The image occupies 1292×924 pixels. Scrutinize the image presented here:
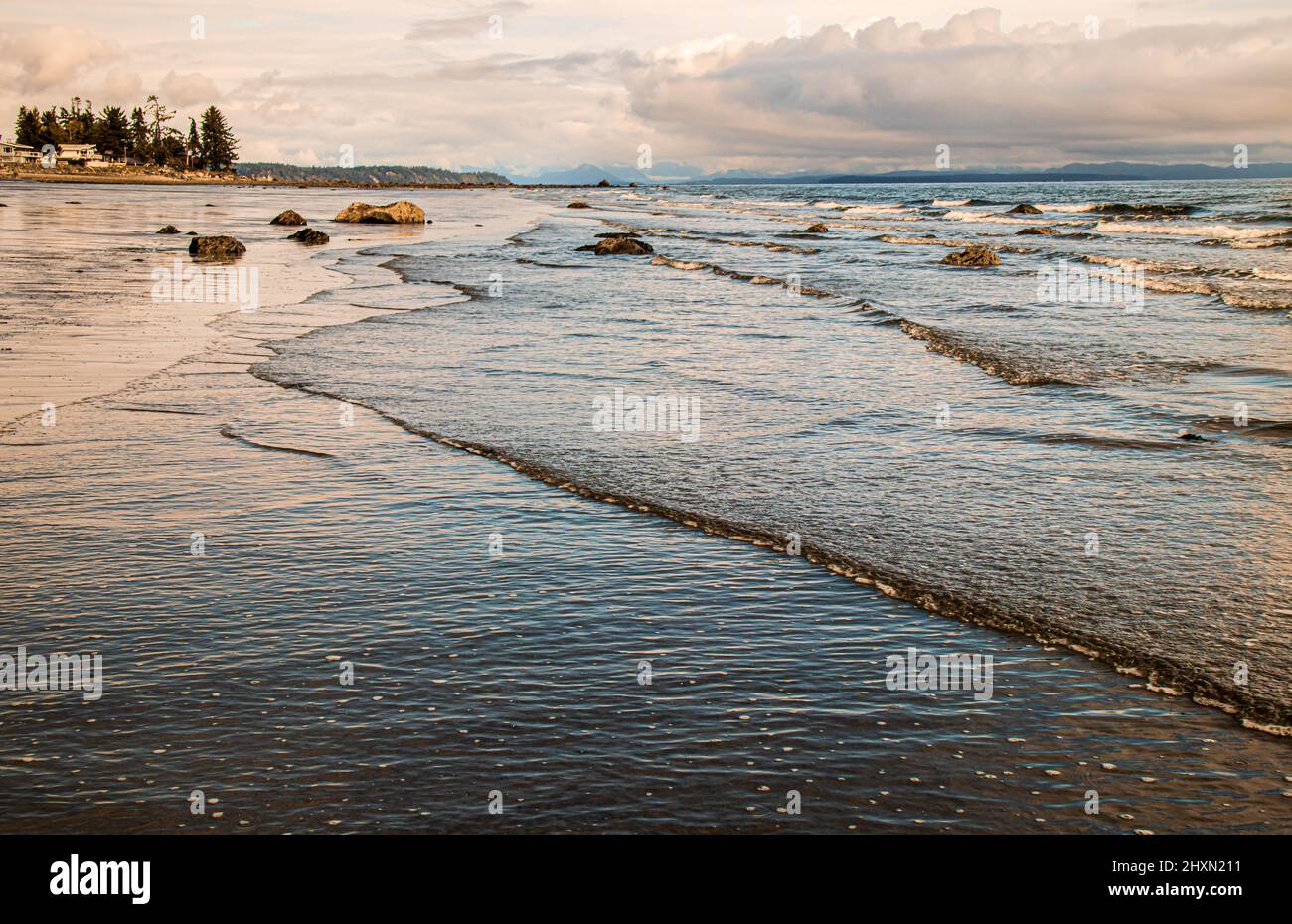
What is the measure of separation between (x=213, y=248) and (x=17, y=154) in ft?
530

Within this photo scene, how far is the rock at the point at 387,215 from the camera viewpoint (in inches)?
2103

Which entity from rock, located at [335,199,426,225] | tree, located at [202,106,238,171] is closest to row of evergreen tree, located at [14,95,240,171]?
tree, located at [202,106,238,171]

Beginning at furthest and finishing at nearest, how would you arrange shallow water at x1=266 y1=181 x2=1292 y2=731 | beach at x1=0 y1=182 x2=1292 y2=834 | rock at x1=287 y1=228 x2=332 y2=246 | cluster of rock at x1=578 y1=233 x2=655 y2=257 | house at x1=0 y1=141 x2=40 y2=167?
house at x1=0 y1=141 x2=40 y2=167 → rock at x1=287 y1=228 x2=332 y2=246 → cluster of rock at x1=578 y1=233 x2=655 y2=257 → shallow water at x1=266 y1=181 x2=1292 y2=731 → beach at x1=0 y1=182 x2=1292 y2=834

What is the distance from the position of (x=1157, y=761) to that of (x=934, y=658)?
1.13 meters

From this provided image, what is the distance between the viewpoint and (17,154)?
162 meters

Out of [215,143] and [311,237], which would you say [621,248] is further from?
[215,143]

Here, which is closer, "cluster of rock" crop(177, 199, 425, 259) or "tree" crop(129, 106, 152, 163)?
"cluster of rock" crop(177, 199, 425, 259)

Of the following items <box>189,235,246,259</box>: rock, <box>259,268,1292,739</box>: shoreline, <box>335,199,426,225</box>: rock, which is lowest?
<box>259,268,1292,739</box>: shoreline

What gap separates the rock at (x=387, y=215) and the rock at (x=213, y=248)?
23.5 m

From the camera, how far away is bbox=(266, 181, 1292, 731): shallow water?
5.80 m

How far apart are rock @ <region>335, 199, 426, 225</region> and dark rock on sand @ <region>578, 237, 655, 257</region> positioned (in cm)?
2158

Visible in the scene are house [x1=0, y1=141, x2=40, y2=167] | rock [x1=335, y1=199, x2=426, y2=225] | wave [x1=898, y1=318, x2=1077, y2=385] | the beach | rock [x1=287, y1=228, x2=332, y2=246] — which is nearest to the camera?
the beach

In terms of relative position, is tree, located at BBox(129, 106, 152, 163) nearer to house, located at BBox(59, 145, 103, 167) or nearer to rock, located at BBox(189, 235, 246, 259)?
house, located at BBox(59, 145, 103, 167)
